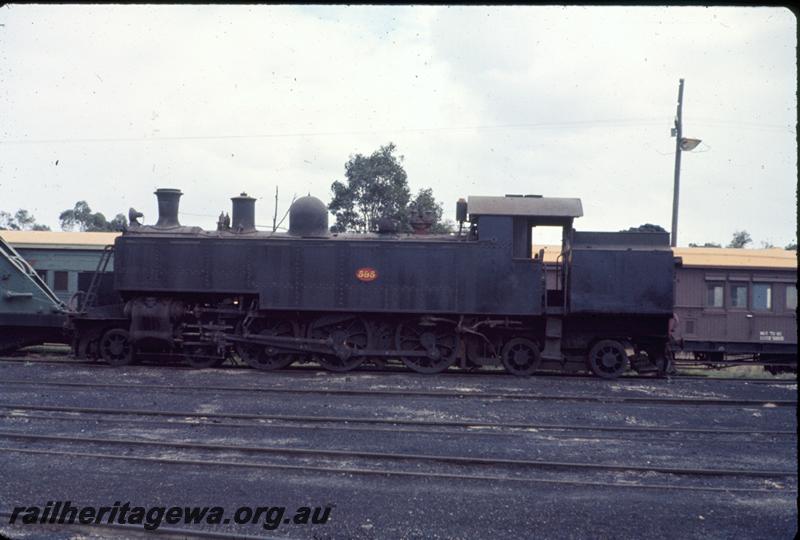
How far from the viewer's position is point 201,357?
574 inches

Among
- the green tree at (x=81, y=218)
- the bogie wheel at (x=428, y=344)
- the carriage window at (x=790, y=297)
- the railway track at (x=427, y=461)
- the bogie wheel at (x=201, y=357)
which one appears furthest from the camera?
the green tree at (x=81, y=218)

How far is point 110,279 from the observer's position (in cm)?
1528

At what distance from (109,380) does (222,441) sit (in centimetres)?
540

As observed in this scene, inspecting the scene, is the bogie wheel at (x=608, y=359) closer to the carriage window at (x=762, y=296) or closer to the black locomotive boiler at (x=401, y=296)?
the black locomotive boiler at (x=401, y=296)

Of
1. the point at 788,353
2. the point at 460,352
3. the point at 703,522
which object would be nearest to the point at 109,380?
the point at 460,352

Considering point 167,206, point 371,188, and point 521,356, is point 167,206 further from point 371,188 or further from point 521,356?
point 371,188

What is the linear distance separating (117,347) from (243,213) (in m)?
3.97

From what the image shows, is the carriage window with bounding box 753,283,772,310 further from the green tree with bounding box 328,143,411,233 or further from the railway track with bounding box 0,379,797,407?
the green tree with bounding box 328,143,411,233

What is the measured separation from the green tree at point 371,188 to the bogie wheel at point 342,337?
58.1 feet

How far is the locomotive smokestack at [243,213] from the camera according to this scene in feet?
49.4

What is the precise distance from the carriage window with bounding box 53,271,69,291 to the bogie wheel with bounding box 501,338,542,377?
13972 mm

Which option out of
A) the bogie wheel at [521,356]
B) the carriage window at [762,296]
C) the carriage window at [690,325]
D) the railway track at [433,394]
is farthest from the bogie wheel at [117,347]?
the carriage window at [762,296]

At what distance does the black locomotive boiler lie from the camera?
1369 centimetres

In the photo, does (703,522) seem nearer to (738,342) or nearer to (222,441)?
(222,441)
